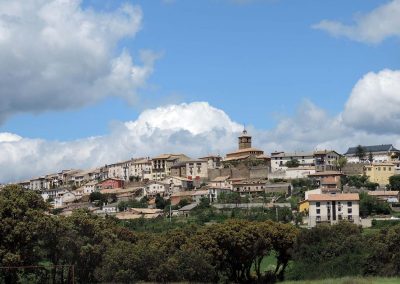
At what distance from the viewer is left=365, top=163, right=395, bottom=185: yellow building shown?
4264 inches

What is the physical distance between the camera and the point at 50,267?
32.8 m

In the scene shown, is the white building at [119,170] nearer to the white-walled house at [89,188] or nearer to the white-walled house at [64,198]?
the white-walled house at [89,188]

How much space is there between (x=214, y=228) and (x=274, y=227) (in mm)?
3525

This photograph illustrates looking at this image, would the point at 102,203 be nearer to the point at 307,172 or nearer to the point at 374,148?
the point at 307,172

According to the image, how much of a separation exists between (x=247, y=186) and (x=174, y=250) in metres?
67.6

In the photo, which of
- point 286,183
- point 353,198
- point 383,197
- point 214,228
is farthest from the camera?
point 286,183

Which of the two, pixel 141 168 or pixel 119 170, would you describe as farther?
pixel 119 170

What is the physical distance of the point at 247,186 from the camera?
4070 inches

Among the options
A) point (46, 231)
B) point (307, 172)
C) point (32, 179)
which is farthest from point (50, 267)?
point (32, 179)

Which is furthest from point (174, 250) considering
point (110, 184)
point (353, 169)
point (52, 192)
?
point (52, 192)

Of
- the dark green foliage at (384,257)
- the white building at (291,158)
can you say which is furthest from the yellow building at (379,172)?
the dark green foliage at (384,257)

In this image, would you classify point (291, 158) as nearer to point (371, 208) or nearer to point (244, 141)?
point (244, 141)

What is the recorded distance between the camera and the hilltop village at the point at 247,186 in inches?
2972

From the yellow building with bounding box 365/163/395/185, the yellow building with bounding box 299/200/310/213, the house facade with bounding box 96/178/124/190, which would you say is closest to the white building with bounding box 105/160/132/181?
the house facade with bounding box 96/178/124/190
